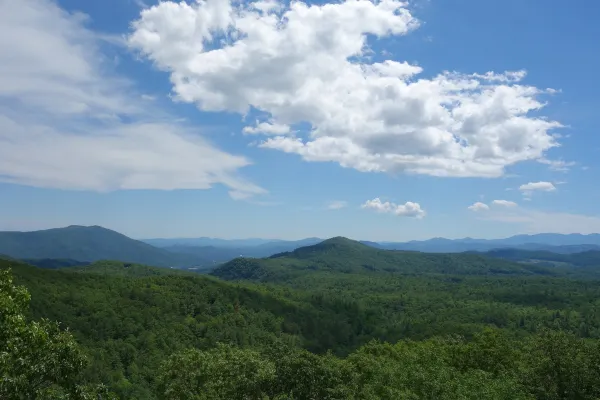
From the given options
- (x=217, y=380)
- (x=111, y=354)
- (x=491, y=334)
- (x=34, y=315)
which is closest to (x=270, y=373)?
(x=217, y=380)

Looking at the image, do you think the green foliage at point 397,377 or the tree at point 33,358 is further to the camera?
the green foliage at point 397,377

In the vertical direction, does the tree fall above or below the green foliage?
above

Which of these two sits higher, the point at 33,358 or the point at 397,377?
the point at 33,358

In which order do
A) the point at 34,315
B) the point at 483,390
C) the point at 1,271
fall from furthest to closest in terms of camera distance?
the point at 34,315
the point at 483,390
the point at 1,271

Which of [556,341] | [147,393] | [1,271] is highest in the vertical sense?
[1,271]

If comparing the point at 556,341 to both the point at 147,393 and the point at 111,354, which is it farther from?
the point at 111,354

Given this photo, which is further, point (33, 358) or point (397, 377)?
point (397, 377)

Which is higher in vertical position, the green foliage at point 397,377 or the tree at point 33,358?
the tree at point 33,358

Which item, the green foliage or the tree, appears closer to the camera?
the tree
